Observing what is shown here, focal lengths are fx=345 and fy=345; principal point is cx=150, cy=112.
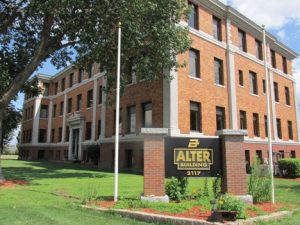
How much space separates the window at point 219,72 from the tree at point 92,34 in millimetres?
6990

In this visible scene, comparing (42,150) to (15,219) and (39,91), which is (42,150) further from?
(15,219)

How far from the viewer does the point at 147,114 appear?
80.1ft

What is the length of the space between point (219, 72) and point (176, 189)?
705 inches

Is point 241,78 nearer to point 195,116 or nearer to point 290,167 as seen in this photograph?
point 195,116

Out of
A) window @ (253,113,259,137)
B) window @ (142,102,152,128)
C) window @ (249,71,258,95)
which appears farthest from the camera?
window @ (249,71,258,95)

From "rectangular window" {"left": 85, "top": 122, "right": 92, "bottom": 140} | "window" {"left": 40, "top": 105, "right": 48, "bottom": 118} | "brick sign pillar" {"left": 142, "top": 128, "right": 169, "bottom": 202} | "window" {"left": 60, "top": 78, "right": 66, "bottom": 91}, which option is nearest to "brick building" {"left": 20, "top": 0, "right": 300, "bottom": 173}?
"rectangular window" {"left": 85, "top": 122, "right": 92, "bottom": 140}

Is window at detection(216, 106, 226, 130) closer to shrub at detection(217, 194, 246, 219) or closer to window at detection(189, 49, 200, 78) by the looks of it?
window at detection(189, 49, 200, 78)

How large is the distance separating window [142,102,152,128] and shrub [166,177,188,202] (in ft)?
42.3

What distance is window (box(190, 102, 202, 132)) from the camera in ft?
77.0

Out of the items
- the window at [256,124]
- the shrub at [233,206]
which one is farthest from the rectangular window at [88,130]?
the shrub at [233,206]

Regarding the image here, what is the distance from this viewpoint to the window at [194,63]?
24.4 metres

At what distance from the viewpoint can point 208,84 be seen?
82.2ft

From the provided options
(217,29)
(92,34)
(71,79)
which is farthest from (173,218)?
(71,79)

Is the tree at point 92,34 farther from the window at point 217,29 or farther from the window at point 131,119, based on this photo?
the window at point 217,29
